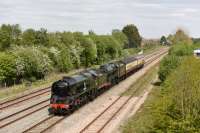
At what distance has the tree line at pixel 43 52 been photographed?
6381 centimetres

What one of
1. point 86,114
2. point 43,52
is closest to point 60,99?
point 86,114

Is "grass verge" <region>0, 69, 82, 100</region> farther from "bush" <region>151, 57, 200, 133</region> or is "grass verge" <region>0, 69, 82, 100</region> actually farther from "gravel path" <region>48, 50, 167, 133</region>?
"bush" <region>151, 57, 200, 133</region>

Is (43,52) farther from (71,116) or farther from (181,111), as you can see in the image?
(181,111)

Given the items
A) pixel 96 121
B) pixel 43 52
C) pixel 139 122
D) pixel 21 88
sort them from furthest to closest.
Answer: pixel 43 52, pixel 21 88, pixel 96 121, pixel 139 122

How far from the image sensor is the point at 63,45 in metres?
87.7

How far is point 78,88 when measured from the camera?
40000 mm

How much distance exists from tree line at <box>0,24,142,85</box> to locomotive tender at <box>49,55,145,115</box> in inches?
583

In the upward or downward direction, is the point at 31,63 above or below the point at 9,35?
below

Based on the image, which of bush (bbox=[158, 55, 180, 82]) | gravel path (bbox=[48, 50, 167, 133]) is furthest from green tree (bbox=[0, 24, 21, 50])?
bush (bbox=[158, 55, 180, 82])

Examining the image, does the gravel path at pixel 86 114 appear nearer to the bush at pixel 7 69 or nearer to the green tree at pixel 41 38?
the bush at pixel 7 69

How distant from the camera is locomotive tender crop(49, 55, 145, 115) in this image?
37656 millimetres

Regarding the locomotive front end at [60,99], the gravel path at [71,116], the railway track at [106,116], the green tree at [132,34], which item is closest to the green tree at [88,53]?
the gravel path at [71,116]

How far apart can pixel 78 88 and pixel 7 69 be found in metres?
24.3

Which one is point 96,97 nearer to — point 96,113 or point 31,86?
point 96,113
